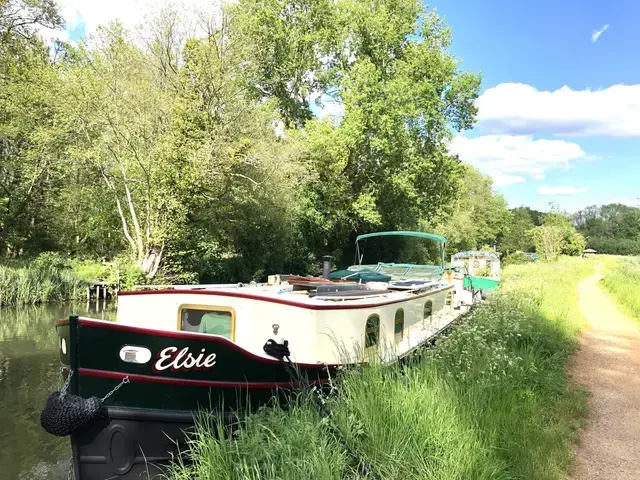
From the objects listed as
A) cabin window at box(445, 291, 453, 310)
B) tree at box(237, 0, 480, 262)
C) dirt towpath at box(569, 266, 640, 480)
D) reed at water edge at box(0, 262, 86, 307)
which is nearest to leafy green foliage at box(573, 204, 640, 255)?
tree at box(237, 0, 480, 262)

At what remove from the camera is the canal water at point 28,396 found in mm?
5785

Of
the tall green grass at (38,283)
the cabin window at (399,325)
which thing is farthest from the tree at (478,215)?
the cabin window at (399,325)

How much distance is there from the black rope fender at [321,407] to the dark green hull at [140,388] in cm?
39

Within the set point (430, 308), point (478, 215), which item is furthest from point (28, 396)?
point (478, 215)

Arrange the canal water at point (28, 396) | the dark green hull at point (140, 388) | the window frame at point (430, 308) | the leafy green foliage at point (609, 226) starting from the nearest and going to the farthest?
the dark green hull at point (140, 388)
the canal water at point (28, 396)
the window frame at point (430, 308)
the leafy green foliage at point (609, 226)

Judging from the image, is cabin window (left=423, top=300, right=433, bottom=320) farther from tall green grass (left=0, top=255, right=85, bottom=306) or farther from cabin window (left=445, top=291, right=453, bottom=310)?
tall green grass (left=0, top=255, right=85, bottom=306)

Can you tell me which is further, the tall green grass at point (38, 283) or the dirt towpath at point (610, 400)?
the tall green grass at point (38, 283)

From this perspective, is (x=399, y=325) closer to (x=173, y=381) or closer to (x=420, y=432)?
(x=420, y=432)

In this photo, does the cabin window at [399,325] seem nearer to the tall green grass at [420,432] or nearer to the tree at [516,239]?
the tall green grass at [420,432]

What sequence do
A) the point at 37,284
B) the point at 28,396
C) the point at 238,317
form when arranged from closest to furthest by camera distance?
the point at 238,317, the point at 28,396, the point at 37,284

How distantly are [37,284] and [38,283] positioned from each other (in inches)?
3.3

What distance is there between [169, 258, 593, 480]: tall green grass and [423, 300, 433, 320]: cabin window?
3.09 m

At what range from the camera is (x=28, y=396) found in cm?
785

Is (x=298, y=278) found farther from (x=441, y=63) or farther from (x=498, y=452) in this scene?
(x=441, y=63)
